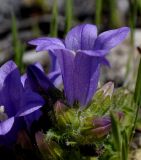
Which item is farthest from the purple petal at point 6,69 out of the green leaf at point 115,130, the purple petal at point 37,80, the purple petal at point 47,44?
the green leaf at point 115,130

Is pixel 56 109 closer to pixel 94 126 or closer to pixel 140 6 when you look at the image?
pixel 94 126

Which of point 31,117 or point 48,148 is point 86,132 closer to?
point 48,148

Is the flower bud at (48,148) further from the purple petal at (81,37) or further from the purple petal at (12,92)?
the purple petal at (81,37)

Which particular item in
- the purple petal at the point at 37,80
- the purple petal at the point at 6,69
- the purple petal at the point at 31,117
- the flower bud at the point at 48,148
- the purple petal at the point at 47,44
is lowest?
the flower bud at the point at 48,148

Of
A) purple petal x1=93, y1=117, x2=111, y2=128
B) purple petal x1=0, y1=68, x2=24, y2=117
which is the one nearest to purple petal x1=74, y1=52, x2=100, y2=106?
purple petal x1=93, y1=117, x2=111, y2=128

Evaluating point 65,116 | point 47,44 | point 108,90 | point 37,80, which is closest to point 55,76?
point 37,80

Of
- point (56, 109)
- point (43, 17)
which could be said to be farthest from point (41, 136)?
point (43, 17)
